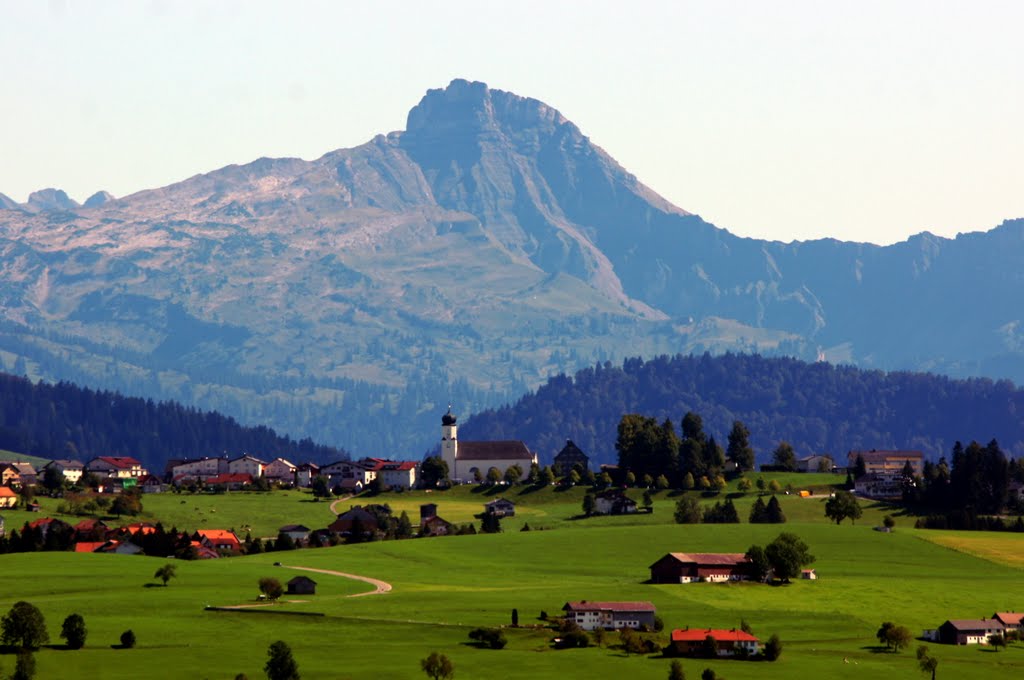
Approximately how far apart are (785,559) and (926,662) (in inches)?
1605

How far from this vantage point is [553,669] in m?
128

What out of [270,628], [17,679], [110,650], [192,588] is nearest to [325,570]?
[192,588]

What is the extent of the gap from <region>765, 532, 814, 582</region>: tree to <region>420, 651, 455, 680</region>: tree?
55.9m

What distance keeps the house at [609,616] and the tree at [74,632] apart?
36251 mm

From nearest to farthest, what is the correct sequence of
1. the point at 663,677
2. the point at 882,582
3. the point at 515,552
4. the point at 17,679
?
the point at 17,679
the point at 663,677
the point at 882,582
the point at 515,552

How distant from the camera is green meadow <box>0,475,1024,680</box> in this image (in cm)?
12925

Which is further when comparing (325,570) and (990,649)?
(325,570)

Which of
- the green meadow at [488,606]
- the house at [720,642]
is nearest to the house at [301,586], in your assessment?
the green meadow at [488,606]

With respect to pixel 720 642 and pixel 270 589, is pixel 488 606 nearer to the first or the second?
pixel 270 589

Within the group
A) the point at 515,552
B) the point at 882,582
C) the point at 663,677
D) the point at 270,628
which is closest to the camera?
the point at 663,677

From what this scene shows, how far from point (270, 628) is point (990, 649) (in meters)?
53.7

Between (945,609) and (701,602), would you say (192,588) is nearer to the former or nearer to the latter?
(701,602)

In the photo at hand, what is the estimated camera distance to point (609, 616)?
478ft

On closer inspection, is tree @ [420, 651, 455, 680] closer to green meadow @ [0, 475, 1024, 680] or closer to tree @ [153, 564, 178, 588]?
green meadow @ [0, 475, 1024, 680]
